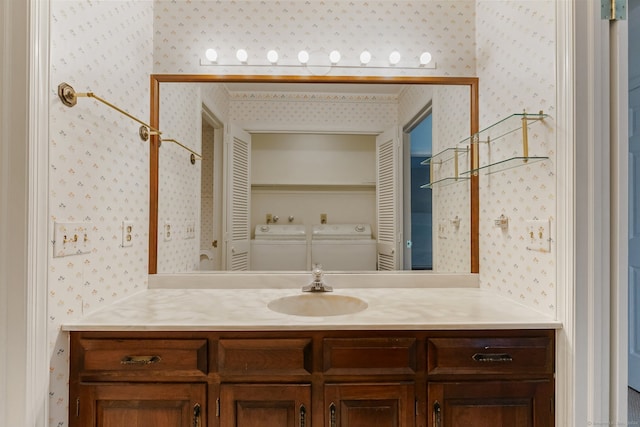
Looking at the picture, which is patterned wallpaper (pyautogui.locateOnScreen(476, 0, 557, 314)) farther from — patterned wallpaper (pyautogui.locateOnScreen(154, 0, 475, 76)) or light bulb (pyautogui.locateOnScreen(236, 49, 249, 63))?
light bulb (pyautogui.locateOnScreen(236, 49, 249, 63))

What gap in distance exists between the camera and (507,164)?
1.42 metres

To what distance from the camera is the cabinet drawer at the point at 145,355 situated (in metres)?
1.11

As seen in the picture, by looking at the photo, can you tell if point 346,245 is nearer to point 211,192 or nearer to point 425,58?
point 211,192

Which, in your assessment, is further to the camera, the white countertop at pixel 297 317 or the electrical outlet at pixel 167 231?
the electrical outlet at pixel 167 231

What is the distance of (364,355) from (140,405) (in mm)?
748

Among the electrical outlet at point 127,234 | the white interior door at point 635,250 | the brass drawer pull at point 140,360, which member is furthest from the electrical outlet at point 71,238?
the white interior door at point 635,250

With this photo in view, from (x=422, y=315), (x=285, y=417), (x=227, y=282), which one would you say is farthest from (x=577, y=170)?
(x=227, y=282)

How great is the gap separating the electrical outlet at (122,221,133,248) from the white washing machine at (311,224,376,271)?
831mm

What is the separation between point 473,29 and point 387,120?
0.63 meters

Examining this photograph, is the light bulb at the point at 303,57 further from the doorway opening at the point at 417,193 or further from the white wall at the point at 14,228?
the white wall at the point at 14,228

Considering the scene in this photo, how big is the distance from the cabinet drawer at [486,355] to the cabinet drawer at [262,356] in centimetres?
44

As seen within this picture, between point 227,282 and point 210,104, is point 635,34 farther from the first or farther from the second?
point 227,282

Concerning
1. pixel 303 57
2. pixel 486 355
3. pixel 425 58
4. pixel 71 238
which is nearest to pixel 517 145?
pixel 425 58

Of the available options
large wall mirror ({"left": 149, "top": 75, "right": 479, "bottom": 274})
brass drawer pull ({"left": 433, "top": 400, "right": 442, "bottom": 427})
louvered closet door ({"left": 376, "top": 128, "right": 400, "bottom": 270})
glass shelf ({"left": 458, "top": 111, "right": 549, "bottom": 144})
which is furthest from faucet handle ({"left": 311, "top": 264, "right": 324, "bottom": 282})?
glass shelf ({"left": 458, "top": 111, "right": 549, "bottom": 144})
